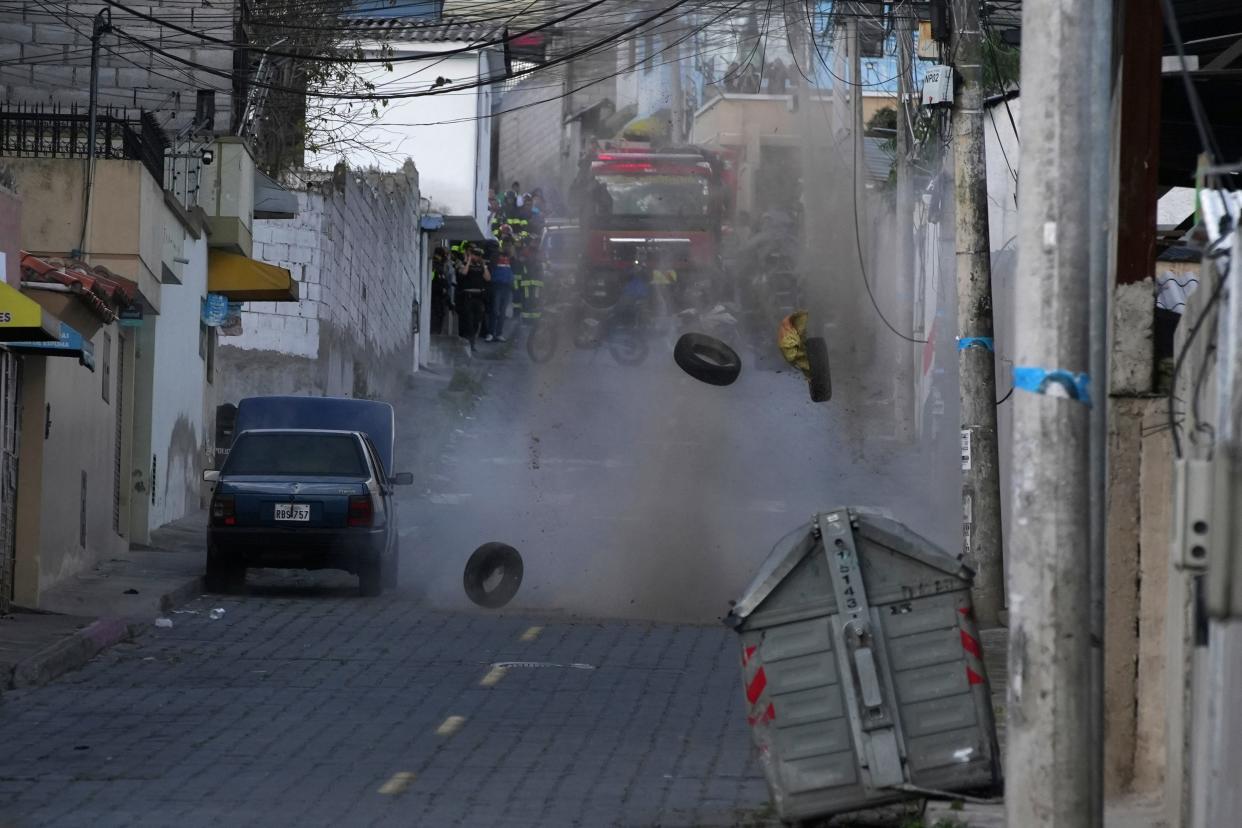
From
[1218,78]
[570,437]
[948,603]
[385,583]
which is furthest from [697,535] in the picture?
[948,603]

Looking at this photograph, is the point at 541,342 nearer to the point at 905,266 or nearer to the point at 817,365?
the point at 905,266

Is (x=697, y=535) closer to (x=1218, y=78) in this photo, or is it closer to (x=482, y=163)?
(x=1218, y=78)

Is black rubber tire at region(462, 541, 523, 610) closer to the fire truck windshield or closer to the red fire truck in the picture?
the red fire truck

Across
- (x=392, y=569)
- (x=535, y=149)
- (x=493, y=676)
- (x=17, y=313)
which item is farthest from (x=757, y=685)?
(x=535, y=149)

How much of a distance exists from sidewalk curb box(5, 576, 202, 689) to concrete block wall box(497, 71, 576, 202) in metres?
50.2

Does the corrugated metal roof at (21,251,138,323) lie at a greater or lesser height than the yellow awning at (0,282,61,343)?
greater

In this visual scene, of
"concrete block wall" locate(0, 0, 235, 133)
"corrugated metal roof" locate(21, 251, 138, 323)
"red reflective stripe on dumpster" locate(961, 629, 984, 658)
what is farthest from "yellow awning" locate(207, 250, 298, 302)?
"red reflective stripe on dumpster" locate(961, 629, 984, 658)

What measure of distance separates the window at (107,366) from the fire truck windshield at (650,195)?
19.4 m

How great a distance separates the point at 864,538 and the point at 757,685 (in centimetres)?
82

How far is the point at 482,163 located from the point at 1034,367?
3653 centimetres

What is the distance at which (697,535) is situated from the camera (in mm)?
23109

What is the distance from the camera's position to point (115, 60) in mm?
28109

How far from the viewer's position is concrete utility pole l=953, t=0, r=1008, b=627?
1528cm

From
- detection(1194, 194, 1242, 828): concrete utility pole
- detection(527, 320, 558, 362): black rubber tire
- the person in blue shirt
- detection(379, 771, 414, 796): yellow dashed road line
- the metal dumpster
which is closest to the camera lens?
detection(1194, 194, 1242, 828): concrete utility pole
